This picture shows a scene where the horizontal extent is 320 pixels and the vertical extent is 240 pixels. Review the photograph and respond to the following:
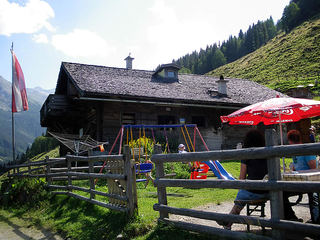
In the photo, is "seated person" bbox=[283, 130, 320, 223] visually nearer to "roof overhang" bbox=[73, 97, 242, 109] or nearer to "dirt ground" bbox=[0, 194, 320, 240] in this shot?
"dirt ground" bbox=[0, 194, 320, 240]

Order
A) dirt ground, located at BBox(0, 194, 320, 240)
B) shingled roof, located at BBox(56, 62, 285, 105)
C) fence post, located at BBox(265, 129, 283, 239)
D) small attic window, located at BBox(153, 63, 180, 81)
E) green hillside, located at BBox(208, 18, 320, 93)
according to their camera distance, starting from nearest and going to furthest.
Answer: fence post, located at BBox(265, 129, 283, 239), dirt ground, located at BBox(0, 194, 320, 240), shingled roof, located at BBox(56, 62, 285, 105), small attic window, located at BBox(153, 63, 180, 81), green hillside, located at BBox(208, 18, 320, 93)

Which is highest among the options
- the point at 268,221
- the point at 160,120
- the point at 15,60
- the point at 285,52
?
the point at 285,52

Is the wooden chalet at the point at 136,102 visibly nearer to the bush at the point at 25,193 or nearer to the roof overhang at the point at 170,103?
the roof overhang at the point at 170,103

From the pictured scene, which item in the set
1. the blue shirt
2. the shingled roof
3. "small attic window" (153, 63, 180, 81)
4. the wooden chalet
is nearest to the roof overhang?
the wooden chalet

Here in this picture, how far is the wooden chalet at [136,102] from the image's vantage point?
15.3 m

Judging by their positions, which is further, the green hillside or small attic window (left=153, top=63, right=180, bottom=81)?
the green hillside

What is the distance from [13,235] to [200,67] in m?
116

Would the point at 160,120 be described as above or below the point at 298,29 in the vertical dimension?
below

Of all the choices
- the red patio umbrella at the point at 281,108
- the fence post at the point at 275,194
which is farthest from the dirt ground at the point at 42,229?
the red patio umbrella at the point at 281,108

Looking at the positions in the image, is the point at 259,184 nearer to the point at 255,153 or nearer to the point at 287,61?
the point at 255,153

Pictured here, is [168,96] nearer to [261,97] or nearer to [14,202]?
[261,97]

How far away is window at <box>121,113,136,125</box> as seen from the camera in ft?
52.5

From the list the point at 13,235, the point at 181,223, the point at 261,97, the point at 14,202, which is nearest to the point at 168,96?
the point at 261,97

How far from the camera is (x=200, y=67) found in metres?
118
